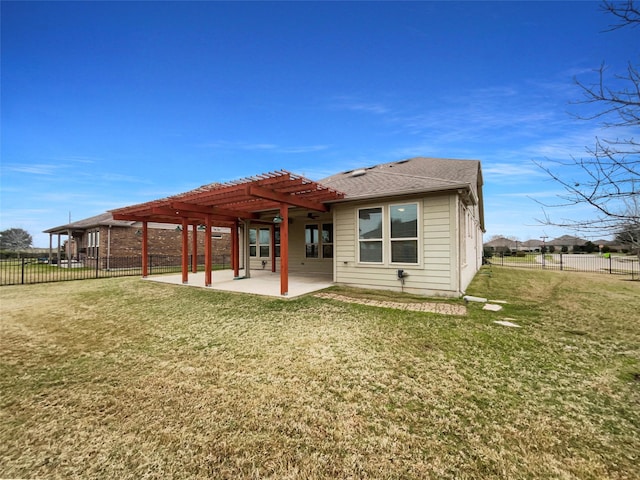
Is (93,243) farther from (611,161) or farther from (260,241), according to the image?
(611,161)

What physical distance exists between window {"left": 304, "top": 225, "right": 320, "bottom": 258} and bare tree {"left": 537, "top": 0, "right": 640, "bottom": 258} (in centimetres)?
1006

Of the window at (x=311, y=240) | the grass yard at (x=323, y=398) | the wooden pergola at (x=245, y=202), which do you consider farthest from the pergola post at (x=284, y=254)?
the window at (x=311, y=240)

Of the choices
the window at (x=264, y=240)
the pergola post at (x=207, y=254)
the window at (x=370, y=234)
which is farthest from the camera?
the window at (x=264, y=240)

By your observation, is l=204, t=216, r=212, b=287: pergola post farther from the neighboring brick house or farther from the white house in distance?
the neighboring brick house

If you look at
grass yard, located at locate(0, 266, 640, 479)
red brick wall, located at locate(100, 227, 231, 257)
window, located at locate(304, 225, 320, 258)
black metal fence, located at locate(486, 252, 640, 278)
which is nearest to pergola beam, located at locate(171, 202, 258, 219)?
window, located at locate(304, 225, 320, 258)

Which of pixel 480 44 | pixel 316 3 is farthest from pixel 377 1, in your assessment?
pixel 480 44

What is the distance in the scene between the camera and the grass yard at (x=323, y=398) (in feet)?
6.07

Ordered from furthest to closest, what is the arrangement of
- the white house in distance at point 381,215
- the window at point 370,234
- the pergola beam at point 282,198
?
1. the window at point 370,234
2. the white house in distance at point 381,215
3. the pergola beam at point 282,198

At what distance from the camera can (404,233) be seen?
746 centimetres

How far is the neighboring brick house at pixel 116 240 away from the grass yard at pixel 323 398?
1336cm

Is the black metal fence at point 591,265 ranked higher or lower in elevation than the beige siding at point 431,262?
lower

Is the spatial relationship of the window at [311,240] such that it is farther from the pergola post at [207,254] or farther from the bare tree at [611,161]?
the bare tree at [611,161]

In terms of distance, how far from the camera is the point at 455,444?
199 cm

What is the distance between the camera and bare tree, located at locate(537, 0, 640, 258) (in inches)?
73.7
